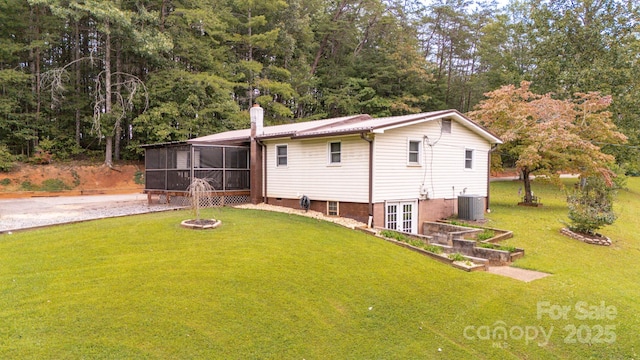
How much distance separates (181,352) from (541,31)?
116ft

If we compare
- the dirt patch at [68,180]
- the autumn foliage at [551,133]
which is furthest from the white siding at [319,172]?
the dirt patch at [68,180]

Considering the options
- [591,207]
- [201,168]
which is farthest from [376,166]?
[591,207]

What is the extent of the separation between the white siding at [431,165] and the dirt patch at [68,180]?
18.9 m

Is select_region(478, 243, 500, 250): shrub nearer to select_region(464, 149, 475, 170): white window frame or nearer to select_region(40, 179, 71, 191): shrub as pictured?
select_region(464, 149, 475, 170): white window frame

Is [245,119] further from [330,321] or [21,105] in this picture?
[330,321]

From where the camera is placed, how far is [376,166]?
1120cm

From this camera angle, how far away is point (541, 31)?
98.1 ft

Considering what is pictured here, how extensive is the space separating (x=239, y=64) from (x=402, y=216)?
22077 millimetres

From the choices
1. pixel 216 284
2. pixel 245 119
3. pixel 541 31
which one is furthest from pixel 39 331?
pixel 541 31

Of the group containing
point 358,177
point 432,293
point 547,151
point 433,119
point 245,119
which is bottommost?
point 432,293

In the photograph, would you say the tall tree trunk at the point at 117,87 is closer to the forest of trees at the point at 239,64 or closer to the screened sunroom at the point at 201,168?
the forest of trees at the point at 239,64

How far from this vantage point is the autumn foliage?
1534cm

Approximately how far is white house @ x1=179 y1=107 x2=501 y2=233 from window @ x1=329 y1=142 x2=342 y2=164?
33 mm

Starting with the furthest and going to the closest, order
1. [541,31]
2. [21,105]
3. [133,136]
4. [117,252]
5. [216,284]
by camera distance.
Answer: [541,31]
[133,136]
[21,105]
[117,252]
[216,284]
